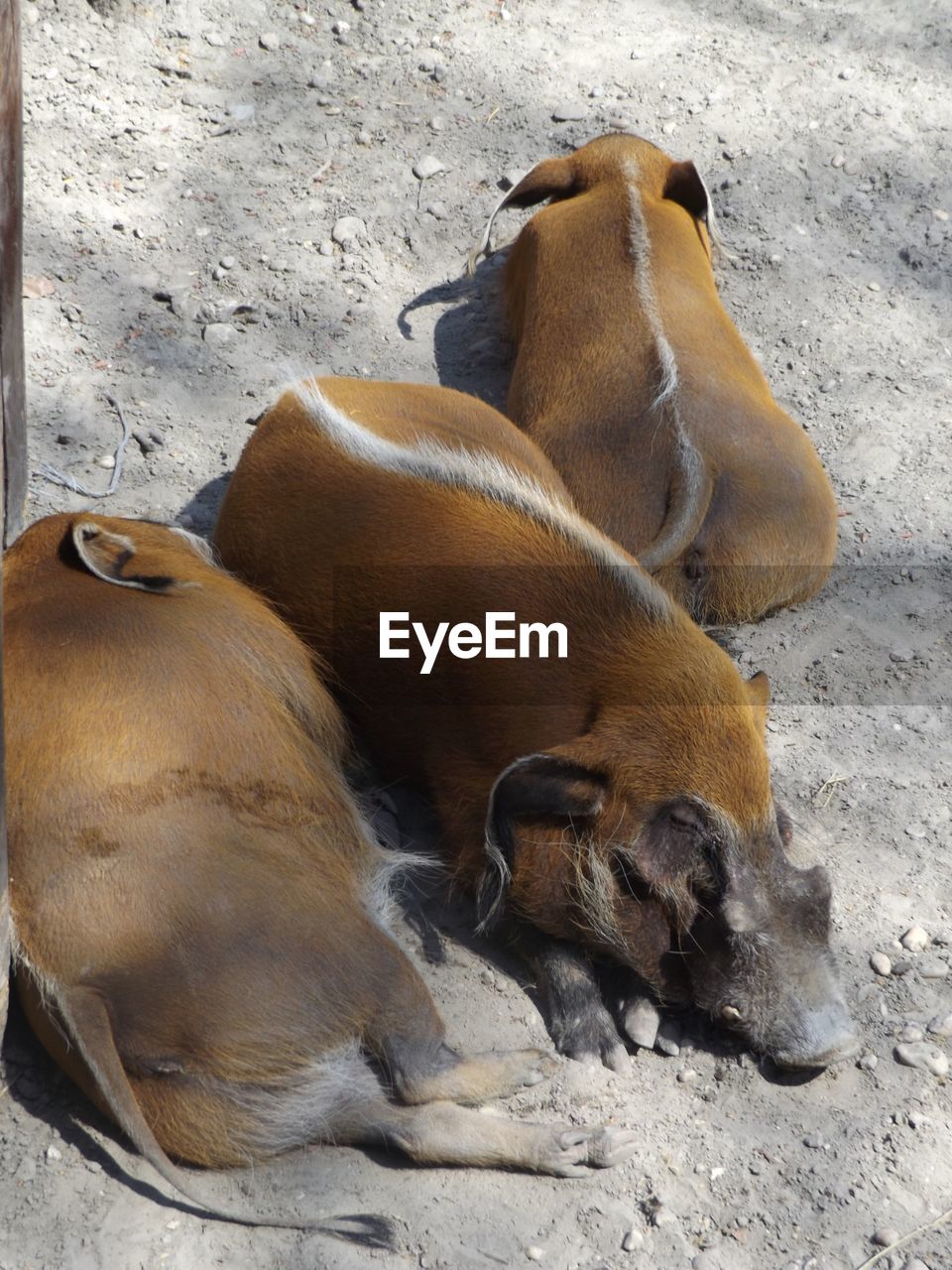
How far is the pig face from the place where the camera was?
3094mm

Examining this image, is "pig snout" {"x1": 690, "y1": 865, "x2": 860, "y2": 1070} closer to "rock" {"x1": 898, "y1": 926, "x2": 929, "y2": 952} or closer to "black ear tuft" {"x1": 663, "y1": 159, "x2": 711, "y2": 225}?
"rock" {"x1": 898, "y1": 926, "x2": 929, "y2": 952}

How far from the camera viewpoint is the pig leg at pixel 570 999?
3.22m

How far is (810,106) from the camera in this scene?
19.9ft

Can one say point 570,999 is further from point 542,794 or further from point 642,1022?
point 542,794

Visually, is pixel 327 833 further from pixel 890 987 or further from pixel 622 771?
pixel 890 987

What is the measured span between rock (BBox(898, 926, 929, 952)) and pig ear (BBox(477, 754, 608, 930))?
2.90ft

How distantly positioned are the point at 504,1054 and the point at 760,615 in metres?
1.69

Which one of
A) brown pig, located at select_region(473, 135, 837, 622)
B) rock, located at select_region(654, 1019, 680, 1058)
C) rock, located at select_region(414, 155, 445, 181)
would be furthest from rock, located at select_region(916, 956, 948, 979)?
rock, located at select_region(414, 155, 445, 181)

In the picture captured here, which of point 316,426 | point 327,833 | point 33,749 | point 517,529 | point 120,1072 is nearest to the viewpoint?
point 120,1072

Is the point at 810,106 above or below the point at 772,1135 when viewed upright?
above

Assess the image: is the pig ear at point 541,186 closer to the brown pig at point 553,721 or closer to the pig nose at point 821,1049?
the brown pig at point 553,721

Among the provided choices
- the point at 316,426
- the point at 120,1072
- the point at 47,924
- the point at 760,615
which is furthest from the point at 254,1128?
the point at 760,615

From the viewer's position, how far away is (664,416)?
4250mm

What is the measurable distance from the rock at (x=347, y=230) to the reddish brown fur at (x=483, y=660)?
1.61m
